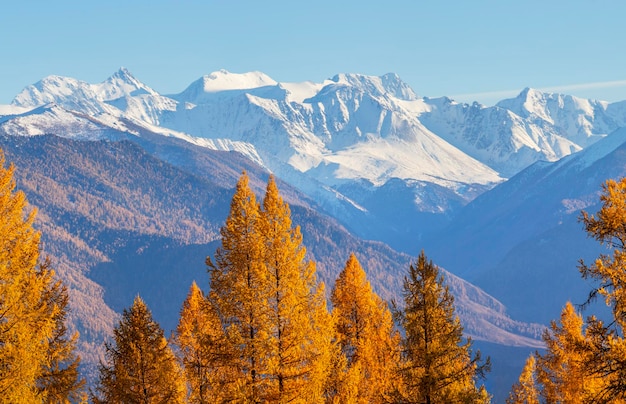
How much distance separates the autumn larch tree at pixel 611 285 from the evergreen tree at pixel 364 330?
44.9 feet

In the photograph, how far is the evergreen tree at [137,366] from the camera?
3203cm

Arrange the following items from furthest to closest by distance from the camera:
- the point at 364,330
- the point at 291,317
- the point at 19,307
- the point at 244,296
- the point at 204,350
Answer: the point at 364,330 < the point at 204,350 < the point at 291,317 < the point at 244,296 < the point at 19,307

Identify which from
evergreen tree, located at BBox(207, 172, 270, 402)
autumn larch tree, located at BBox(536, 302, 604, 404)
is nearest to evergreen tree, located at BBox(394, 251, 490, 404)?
evergreen tree, located at BBox(207, 172, 270, 402)

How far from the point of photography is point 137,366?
106 ft

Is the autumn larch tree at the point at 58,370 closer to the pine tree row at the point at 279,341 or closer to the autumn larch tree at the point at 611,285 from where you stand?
the pine tree row at the point at 279,341

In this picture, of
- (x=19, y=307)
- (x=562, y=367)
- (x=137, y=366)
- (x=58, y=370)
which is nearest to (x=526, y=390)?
(x=562, y=367)

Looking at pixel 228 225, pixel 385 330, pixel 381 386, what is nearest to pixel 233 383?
pixel 228 225

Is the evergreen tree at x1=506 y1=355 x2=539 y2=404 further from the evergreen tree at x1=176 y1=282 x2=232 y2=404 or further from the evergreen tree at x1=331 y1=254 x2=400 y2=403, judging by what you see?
the evergreen tree at x1=176 y1=282 x2=232 y2=404

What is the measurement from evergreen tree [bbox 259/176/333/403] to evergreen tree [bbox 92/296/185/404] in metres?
8.20

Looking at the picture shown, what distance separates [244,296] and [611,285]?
11852 mm

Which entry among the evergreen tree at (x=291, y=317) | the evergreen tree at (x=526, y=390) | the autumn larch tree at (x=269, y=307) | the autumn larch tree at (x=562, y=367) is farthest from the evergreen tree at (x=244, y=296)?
the evergreen tree at (x=526, y=390)

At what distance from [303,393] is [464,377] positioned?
7594 millimetres

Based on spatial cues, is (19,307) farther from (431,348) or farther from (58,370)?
(431,348)

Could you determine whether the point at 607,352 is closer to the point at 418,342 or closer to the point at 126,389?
the point at 418,342
